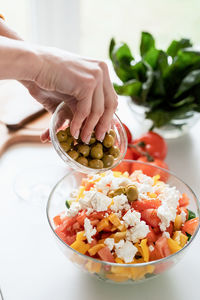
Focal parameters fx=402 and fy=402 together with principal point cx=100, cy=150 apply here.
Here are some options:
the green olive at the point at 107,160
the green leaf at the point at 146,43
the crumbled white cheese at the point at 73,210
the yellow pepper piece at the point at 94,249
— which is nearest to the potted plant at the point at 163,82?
the green leaf at the point at 146,43

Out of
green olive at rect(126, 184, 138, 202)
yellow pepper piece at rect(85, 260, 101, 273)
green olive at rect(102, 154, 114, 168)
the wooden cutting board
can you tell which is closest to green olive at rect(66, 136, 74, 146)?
green olive at rect(102, 154, 114, 168)

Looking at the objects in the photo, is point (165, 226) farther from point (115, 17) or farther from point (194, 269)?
point (115, 17)

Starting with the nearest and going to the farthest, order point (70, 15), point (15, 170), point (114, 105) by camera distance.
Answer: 1. point (114, 105)
2. point (15, 170)
3. point (70, 15)

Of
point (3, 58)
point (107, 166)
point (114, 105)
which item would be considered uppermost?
point (3, 58)

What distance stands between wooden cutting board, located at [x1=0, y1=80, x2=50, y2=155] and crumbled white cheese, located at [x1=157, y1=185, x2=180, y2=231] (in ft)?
2.37

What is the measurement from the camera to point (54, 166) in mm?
1619

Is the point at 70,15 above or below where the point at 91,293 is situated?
above

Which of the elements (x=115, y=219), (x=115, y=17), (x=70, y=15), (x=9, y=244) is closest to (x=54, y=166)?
(x=9, y=244)

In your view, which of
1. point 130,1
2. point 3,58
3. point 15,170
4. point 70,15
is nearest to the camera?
point 3,58

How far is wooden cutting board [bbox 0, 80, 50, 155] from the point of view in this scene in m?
1.72

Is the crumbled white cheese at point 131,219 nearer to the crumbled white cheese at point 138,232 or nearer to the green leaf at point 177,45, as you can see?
the crumbled white cheese at point 138,232

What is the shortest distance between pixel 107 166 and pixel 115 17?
10.6 ft

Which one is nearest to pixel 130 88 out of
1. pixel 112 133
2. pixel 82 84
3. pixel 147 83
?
pixel 147 83

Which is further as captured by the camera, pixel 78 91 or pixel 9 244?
pixel 9 244
